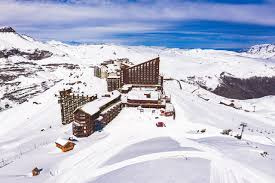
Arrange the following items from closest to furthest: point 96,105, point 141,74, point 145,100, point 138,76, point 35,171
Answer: point 35,171 < point 96,105 < point 145,100 < point 141,74 < point 138,76

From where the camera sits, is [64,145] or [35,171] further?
[64,145]

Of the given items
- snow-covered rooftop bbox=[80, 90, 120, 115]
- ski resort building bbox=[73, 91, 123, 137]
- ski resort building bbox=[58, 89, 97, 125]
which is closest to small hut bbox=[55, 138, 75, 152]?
ski resort building bbox=[73, 91, 123, 137]

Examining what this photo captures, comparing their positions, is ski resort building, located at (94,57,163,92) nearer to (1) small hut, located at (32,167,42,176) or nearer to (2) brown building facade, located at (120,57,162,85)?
(2) brown building facade, located at (120,57,162,85)

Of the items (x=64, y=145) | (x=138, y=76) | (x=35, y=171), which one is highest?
(x=138, y=76)

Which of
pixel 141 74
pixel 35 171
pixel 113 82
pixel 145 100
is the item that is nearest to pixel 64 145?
pixel 35 171

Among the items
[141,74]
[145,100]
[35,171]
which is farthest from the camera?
[141,74]

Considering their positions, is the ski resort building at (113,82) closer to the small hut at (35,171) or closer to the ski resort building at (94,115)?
the ski resort building at (94,115)

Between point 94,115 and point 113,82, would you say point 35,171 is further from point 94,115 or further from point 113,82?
point 113,82

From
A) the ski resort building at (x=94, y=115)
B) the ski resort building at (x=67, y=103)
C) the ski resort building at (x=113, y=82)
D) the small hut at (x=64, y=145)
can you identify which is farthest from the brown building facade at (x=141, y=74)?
the small hut at (x=64, y=145)

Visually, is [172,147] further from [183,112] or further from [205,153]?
[183,112]
